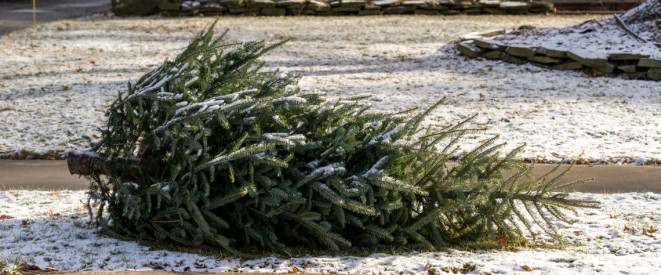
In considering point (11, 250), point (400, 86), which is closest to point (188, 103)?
point (11, 250)

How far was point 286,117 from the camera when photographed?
5.50m

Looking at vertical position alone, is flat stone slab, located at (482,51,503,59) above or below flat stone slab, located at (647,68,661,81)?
above

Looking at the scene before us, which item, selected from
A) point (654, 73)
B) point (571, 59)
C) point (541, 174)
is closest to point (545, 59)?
point (571, 59)

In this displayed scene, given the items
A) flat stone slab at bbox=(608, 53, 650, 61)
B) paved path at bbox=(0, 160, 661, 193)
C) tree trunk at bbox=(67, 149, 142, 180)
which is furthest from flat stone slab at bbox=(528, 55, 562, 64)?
tree trunk at bbox=(67, 149, 142, 180)

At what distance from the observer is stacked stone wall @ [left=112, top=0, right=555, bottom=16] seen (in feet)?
64.2

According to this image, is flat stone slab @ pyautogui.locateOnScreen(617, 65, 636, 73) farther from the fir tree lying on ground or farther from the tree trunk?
the tree trunk

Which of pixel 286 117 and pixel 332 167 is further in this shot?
pixel 286 117

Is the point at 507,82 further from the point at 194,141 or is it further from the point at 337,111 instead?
the point at 194,141

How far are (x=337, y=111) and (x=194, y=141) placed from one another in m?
1.12

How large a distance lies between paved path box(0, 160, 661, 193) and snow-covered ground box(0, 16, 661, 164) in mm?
409

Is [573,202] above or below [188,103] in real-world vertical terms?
below

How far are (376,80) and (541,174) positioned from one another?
5.60m

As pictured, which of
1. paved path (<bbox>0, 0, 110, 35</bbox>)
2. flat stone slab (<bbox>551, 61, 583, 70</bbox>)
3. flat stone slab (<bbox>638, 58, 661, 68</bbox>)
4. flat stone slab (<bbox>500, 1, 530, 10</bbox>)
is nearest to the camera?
flat stone slab (<bbox>638, 58, 661, 68</bbox>)

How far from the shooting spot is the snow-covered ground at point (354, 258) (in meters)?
4.72
